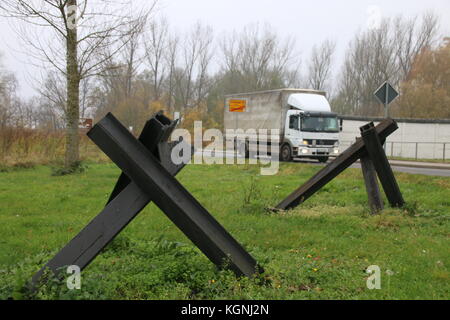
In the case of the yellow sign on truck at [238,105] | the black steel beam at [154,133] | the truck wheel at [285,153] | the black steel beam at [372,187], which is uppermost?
the yellow sign on truck at [238,105]

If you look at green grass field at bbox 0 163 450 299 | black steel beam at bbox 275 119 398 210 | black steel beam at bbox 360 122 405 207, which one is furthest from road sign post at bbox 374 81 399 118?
black steel beam at bbox 360 122 405 207

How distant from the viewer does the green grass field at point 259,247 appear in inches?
148

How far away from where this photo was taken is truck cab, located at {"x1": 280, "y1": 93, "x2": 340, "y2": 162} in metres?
21.8

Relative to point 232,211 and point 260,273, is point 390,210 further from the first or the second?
point 260,273

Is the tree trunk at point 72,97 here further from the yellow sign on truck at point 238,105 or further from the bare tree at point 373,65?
the bare tree at point 373,65

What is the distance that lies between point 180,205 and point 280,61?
50.6 metres

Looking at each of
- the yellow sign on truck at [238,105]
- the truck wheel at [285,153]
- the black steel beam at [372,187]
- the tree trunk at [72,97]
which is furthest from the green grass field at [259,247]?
the yellow sign on truck at [238,105]

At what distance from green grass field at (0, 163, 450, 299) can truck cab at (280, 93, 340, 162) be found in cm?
1098

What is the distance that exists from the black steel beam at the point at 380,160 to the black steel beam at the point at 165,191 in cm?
448

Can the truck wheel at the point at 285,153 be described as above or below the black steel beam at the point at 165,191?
below

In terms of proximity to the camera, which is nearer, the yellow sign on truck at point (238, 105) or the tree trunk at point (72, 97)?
the tree trunk at point (72, 97)

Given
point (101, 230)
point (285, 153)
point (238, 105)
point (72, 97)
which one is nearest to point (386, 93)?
point (285, 153)

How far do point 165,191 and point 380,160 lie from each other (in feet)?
16.9
